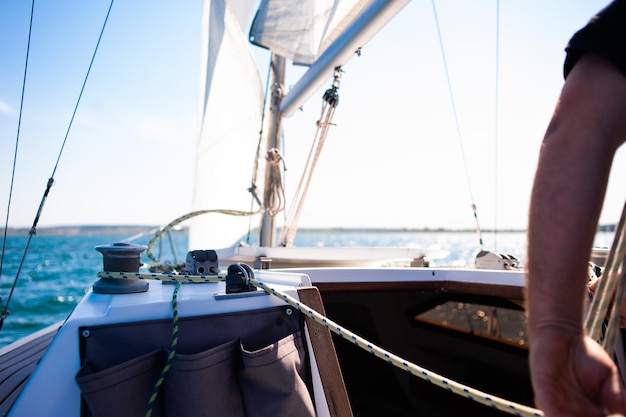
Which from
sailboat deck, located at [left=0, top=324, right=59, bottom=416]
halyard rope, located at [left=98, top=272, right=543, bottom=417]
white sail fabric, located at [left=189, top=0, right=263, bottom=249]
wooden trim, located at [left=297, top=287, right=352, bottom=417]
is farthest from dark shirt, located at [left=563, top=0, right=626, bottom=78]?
white sail fabric, located at [left=189, top=0, right=263, bottom=249]

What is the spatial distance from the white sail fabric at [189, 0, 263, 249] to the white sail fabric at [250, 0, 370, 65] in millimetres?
866

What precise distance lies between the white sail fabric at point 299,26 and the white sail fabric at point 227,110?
2.84 ft

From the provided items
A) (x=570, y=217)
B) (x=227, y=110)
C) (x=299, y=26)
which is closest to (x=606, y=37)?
(x=570, y=217)

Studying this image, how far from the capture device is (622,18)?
0.48m

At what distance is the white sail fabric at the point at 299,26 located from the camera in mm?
3225

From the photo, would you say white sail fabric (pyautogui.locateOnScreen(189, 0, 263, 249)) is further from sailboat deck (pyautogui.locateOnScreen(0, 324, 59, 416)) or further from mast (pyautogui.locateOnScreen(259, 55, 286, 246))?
sailboat deck (pyautogui.locateOnScreen(0, 324, 59, 416))

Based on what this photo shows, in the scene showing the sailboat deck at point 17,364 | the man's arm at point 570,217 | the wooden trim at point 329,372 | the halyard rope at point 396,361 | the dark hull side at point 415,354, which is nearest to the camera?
the man's arm at point 570,217

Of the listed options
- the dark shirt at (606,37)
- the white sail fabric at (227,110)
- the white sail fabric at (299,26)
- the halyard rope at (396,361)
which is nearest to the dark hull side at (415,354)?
the halyard rope at (396,361)

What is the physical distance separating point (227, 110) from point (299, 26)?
1.49 m

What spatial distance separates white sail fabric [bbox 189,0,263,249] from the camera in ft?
15.1

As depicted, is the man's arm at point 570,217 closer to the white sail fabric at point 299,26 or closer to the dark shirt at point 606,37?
the dark shirt at point 606,37

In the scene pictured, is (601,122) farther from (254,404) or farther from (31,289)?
(31,289)

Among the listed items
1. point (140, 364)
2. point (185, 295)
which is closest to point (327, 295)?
point (185, 295)

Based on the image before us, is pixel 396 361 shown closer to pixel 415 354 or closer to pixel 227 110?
pixel 415 354
